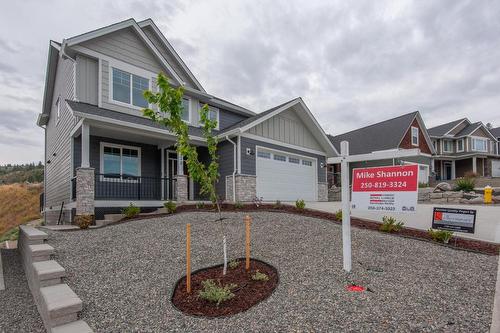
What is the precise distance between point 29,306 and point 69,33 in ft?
39.5

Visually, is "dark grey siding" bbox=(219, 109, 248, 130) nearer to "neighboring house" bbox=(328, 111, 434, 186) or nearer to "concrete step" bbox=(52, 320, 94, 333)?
"neighboring house" bbox=(328, 111, 434, 186)

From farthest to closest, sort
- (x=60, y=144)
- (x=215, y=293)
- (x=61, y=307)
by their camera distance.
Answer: (x=60, y=144), (x=215, y=293), (x=61, y=307)

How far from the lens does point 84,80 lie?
1056cm

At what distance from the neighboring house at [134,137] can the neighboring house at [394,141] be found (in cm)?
873

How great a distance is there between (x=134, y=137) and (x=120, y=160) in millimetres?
1128

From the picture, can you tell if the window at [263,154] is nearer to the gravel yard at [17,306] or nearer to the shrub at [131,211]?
the shrub at [131,211]

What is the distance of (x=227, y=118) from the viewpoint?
1538 cm

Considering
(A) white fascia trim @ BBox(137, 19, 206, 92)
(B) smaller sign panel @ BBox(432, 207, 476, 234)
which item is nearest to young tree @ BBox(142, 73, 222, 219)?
(B) smaller sign panel @ BBox(432, 207, 476, 234)

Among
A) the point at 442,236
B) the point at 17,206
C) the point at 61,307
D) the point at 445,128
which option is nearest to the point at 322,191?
the point at 442,236

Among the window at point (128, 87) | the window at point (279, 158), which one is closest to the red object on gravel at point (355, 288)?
the window at point (279, 158)

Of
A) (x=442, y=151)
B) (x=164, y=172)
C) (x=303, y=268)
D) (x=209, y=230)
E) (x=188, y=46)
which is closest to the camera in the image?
(x=303, y=268)

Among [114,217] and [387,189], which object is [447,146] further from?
[114,217]

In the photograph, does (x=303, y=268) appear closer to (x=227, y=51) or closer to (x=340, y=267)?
(x=340, y=267)

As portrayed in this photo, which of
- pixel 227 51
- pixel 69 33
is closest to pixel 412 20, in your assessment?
pixel 227 51
